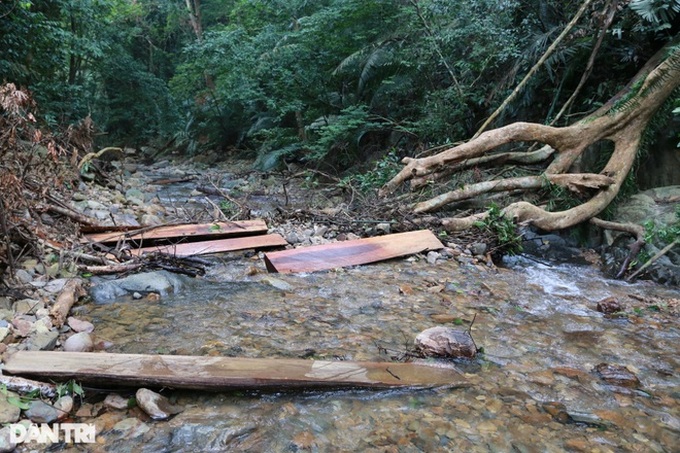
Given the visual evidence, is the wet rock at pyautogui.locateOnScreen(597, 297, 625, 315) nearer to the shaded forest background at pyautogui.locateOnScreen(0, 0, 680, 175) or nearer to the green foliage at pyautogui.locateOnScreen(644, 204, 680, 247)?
the green foliage at pyautogui.locateOnScreen(644, 204, 680, 247)

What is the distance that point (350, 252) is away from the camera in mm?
4547

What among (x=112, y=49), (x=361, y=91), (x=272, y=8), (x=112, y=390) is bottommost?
(x=112, y=390)

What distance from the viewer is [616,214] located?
537cm

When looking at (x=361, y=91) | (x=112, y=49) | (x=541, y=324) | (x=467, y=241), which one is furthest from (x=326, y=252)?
(x=112, y=49)

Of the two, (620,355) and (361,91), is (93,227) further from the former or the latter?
(361,91)

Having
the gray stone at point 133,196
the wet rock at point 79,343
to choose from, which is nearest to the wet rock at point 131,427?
the wet rock at point 79,343

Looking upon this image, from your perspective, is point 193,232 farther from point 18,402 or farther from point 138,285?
point 18,402

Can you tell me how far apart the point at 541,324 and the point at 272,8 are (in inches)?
558

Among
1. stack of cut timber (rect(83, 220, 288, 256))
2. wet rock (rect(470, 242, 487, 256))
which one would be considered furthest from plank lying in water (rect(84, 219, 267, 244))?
wet rock (rect(470, 242, 487, 256))

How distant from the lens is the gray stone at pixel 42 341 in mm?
2244

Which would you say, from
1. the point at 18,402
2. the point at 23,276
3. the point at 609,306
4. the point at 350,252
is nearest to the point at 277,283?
the point at 350,252

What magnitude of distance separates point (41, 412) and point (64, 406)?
8 cm

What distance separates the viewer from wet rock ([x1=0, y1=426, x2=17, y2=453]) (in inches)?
62.9

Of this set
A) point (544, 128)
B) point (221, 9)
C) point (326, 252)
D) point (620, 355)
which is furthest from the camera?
point (221, 9)
